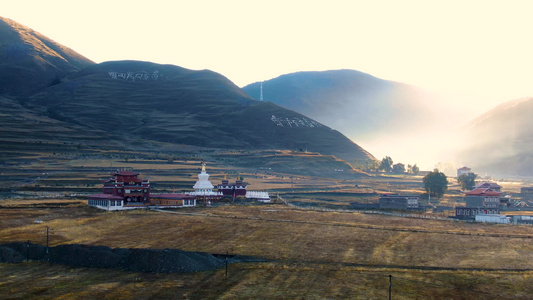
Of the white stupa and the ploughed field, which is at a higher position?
the white stupa

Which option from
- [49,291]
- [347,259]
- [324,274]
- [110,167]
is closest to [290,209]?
[347,259]

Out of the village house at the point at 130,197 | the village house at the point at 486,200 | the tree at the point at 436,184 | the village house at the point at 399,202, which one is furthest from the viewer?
the tree at the point at 436,184

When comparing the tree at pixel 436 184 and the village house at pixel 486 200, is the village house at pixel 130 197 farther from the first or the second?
the tree at pixel 436 184

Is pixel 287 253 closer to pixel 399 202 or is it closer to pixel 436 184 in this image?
pixel 399 202

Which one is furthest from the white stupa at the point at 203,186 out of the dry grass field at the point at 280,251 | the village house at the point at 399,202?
the village house at the point at 399,202

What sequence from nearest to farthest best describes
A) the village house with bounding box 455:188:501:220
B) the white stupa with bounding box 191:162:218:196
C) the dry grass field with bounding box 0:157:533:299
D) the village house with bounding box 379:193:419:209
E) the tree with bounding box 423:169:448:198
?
the dry grass field with bounding box 0:157:533:299 < the village house with bounding box 455:188:501:220 < the white stupa with bounding box 191:162:218:196 < the village house with bounding box 379:193:419:209 < the tree with bounding box 423:169:448:198

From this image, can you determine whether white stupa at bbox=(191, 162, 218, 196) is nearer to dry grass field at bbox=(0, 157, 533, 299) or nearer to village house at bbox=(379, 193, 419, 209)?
dry grass field at bbox=(0, 157, 533, 299)

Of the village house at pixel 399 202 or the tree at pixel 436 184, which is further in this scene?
the tree at pixel 436 184

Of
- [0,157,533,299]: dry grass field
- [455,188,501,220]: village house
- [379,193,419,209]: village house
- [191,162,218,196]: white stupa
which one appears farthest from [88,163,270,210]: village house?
[455,188,501,220]: village house

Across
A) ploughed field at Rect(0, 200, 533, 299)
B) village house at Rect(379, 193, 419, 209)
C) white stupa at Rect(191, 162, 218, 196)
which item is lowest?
ploughed field at Rect(0, 200, 533, 299)
